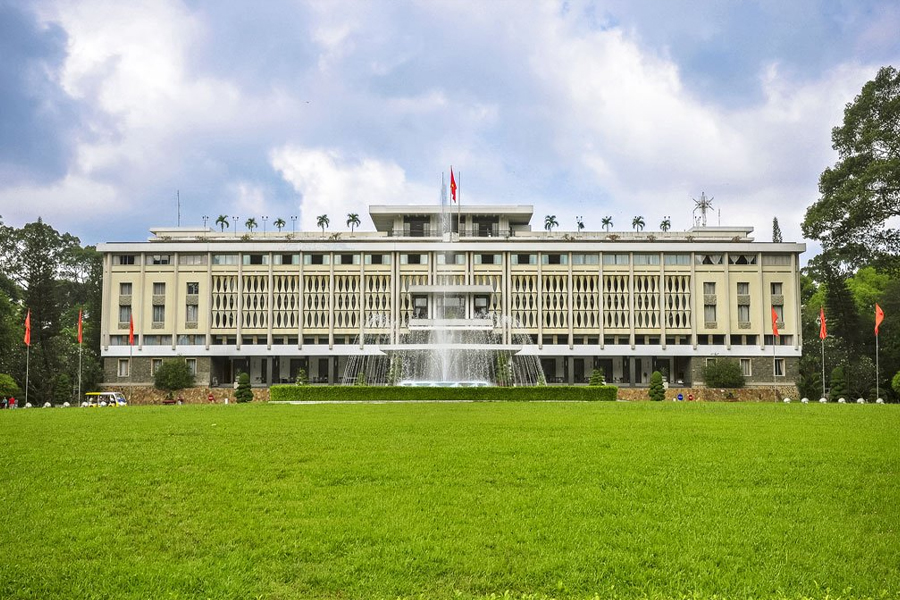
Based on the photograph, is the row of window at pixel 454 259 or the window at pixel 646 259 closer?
the row of window at pixel 454 259

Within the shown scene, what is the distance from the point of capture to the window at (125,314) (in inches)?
2375

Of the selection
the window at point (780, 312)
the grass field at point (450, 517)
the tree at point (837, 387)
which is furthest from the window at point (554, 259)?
the grass field at point (450, 517)

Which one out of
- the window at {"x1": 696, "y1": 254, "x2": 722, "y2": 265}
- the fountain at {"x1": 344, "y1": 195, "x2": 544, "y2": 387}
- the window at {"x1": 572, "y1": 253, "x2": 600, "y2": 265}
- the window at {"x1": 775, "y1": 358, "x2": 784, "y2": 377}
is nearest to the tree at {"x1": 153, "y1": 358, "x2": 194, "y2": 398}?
the fountain at {"x1": 344, "y1": 195, "x2": 544, "y2": 387}

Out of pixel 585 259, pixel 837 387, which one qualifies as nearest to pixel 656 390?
pixel 837 387

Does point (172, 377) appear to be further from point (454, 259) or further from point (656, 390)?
point (656, 390)

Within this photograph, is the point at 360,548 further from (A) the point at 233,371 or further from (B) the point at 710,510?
(A) the point at 233,371

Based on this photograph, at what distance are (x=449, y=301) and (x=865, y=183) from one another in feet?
102

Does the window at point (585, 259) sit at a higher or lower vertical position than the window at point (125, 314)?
higher

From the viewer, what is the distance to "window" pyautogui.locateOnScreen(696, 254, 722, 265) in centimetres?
6053

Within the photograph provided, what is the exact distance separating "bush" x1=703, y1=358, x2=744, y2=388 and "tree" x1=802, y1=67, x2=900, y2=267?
1935 centimetres

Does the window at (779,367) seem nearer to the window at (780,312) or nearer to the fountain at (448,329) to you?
the window at (780,312)

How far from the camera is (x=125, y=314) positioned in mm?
60531

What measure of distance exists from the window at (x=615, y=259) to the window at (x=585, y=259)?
64cm

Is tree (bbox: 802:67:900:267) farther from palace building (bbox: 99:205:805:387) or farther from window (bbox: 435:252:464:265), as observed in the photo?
window (bbox: 435:252:464:265)
